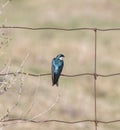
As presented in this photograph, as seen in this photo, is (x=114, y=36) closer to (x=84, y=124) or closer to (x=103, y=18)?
(x=103, y=18)

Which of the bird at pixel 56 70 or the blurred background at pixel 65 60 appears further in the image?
the blurred background at pixel 65 60

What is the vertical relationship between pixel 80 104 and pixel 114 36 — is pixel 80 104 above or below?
below

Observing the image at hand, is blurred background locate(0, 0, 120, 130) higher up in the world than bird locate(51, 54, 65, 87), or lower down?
higher up

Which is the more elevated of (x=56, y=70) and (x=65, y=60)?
(x=65, y=60)

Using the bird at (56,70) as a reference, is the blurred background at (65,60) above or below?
above

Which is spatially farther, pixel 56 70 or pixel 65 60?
pixel 65 60

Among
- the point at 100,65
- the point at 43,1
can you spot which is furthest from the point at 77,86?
the point at 43,1

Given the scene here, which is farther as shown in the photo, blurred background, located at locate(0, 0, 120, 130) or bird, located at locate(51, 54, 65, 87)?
blurred background, located at locate(0, 0, 120, 130)

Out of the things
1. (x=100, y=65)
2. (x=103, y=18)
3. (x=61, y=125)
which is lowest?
(x=61, y=125)
